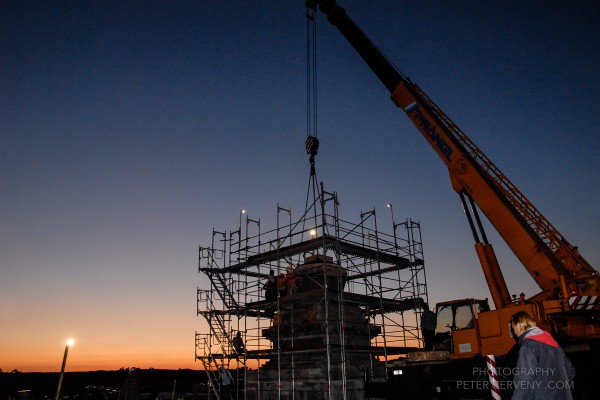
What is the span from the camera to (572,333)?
10.9m

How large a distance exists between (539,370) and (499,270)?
937cm

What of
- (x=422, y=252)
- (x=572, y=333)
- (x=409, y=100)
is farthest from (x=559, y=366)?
(x=422, y=252)

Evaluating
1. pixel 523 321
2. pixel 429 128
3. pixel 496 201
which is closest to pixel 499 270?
pixel 496 201

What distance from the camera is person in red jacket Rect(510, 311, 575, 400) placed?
463 centimetres

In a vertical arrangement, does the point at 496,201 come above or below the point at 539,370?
above

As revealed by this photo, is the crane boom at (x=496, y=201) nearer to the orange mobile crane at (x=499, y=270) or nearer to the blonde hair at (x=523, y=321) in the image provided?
the orange mobile crane at (x=499, y=270)

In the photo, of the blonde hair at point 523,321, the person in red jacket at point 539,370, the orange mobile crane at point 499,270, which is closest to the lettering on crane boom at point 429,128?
the orange mobile crane at point 499,270

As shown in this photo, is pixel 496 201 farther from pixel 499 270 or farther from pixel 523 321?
pixel 523 321

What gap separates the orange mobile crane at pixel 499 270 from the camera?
1078 centimetres

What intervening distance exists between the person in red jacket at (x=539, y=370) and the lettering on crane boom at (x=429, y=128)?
10.8 metres

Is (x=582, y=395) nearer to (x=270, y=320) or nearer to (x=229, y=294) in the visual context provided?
(x=270, y=320)

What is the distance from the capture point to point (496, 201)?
1309cm

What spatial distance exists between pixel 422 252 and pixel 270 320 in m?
8.55

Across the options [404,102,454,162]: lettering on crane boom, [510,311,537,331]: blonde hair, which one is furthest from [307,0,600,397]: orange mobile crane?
[510,311,537,331]: blonde hair
